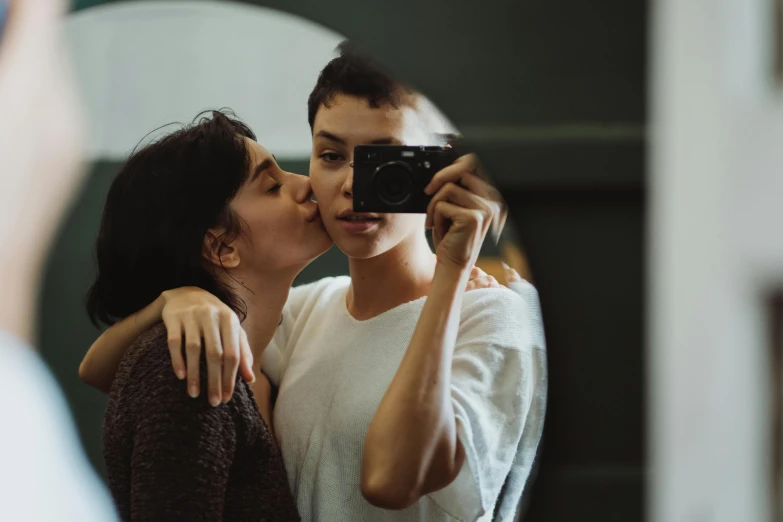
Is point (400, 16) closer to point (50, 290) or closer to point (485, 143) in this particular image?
point (485, 143)

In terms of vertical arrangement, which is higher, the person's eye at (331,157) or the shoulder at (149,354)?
the person's eye at (331,157)

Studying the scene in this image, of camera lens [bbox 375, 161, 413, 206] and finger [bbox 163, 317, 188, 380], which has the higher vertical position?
camera lens [bbox 375, 161, 413, 206]

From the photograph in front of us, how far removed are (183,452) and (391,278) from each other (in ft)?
1.00

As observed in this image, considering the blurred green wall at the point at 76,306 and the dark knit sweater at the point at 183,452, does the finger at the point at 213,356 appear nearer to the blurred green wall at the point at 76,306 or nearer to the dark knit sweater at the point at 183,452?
the dark knit sweater at the point at 183,452

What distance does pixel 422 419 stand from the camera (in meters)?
1.07

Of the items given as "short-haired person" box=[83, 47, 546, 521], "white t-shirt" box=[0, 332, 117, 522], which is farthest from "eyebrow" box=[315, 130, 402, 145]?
"white t-shirt" box=[0, 332, 117, 522]

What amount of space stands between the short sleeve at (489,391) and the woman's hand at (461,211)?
0.17 ft

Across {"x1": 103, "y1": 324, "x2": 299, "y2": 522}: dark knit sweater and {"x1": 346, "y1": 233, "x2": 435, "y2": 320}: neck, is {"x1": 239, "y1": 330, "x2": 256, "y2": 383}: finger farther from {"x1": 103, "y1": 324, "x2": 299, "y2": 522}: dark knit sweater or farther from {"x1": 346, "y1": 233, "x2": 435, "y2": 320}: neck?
{"x1": 346, "y1": 233, "x2": 435, "y2": 320}: neck

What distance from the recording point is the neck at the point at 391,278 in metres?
1.12

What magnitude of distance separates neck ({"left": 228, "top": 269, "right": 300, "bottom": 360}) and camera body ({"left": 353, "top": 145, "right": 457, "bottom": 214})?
130mm

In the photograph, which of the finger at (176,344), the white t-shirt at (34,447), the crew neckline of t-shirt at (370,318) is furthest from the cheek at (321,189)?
the white t-shirt at (34,447)

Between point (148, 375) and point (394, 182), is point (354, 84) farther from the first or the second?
point (148, 375)

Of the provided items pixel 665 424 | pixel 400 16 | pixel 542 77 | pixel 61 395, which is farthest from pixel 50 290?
pixel 665 424

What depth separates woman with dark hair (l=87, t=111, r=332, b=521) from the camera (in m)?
1.10
